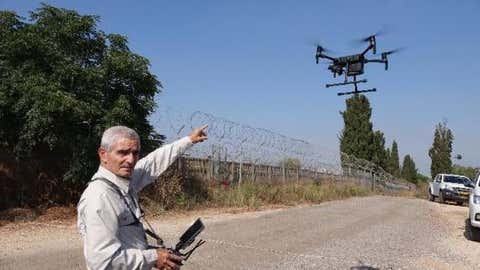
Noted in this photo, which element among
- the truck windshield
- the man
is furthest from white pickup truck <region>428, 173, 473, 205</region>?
the man

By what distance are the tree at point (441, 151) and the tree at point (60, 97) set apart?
48.9 m

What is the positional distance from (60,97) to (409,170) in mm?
67050

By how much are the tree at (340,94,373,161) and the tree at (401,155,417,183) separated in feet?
84.0

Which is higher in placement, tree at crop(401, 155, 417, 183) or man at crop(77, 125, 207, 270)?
tree at crop(401, 155, 417, 183)

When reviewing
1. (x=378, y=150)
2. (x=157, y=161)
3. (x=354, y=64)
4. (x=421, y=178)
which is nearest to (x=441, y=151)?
(x=378, y=150)

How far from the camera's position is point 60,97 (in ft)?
37.6

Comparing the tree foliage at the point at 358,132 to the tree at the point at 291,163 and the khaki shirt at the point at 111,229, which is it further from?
A: the khaki shirt at the point at 111,229

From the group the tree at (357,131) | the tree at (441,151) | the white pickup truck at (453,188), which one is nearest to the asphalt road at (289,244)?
the white pickup truck at (453,188)

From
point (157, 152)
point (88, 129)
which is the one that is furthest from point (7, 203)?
point (157, 152)

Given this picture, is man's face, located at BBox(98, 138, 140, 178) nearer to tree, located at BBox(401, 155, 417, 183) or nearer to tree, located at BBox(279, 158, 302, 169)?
tree, located at BBox(279, 158, 302, 169)

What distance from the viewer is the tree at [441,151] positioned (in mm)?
56188

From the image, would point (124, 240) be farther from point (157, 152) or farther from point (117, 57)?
point (117, 57)

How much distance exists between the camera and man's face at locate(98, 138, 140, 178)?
9.98 ft

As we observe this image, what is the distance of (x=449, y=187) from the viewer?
2675cm
